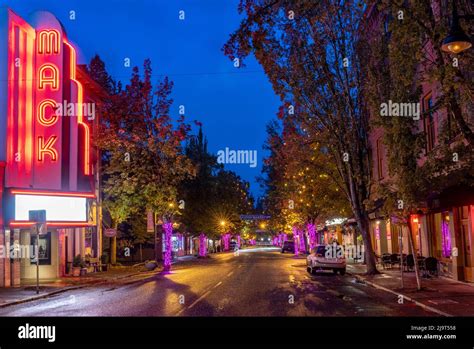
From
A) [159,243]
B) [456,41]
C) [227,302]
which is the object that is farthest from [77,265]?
[456,41]

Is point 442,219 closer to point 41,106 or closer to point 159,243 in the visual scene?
point 41,106

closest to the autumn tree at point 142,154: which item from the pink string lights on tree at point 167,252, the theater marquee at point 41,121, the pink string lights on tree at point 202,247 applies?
the pink string lights on tree at point 167,252

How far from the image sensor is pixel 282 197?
61.8 metres

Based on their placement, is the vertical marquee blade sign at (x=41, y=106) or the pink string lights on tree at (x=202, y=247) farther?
the pink string lights on tree at (x=202, y=247)

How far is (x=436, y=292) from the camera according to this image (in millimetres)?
19109

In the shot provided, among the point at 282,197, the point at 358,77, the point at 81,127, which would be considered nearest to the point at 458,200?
the point at 358,77

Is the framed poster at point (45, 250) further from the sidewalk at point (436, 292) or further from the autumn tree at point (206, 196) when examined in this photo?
the autumn tree at point (206, 196)

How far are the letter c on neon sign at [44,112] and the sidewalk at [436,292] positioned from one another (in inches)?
652

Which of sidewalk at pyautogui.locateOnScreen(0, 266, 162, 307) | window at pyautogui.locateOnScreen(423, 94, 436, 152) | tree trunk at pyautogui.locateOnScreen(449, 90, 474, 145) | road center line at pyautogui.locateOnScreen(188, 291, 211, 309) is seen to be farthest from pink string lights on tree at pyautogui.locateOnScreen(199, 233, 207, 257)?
tree trunk at pyautogui.locateOnScreen(449, 90, 474, 145)

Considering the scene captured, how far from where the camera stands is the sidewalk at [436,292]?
15.1 m

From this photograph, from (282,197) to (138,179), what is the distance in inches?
1050

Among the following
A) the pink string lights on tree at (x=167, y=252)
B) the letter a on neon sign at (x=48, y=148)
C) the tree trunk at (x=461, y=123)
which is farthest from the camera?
the pink string lights on tree at (x=167, y=252)

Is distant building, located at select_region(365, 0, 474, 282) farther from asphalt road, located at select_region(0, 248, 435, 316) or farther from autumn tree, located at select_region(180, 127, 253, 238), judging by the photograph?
autumn tree, located at select_region(180, 127, 253, 238)

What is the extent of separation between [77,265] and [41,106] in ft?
31.5
